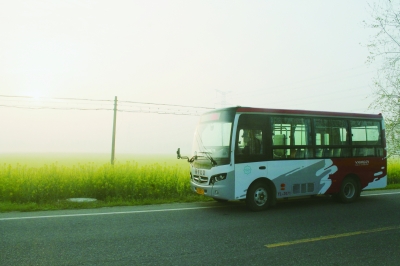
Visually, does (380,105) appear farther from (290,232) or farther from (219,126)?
(290,232)

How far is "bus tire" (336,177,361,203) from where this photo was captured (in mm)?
12281

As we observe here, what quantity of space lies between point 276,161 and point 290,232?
132 inches

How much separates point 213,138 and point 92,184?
5.52 metres

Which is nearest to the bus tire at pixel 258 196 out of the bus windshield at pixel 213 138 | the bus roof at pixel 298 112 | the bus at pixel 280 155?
the bus at pixel 280 155

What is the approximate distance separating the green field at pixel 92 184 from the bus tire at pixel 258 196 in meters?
2.74

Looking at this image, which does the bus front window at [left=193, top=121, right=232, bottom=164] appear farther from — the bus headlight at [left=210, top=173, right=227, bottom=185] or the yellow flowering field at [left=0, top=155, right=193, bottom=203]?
the yellow flowering field at [left=0, top=155, right=193, bottom=203]

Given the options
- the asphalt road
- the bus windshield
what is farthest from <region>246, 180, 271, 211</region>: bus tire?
the bus windshield

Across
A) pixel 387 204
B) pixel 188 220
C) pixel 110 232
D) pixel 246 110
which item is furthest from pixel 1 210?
pixel 387 204

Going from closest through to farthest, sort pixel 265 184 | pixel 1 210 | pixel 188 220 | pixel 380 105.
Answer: pixel 188 220
pixel 1 210
pixel 265 184
pixel 380 105

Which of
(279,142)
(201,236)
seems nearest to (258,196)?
(279,142)

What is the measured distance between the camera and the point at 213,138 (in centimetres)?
1073

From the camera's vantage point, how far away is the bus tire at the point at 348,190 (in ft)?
40.3

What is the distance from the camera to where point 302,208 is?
11.1 meters

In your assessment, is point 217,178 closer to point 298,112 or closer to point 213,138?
point 213,138
